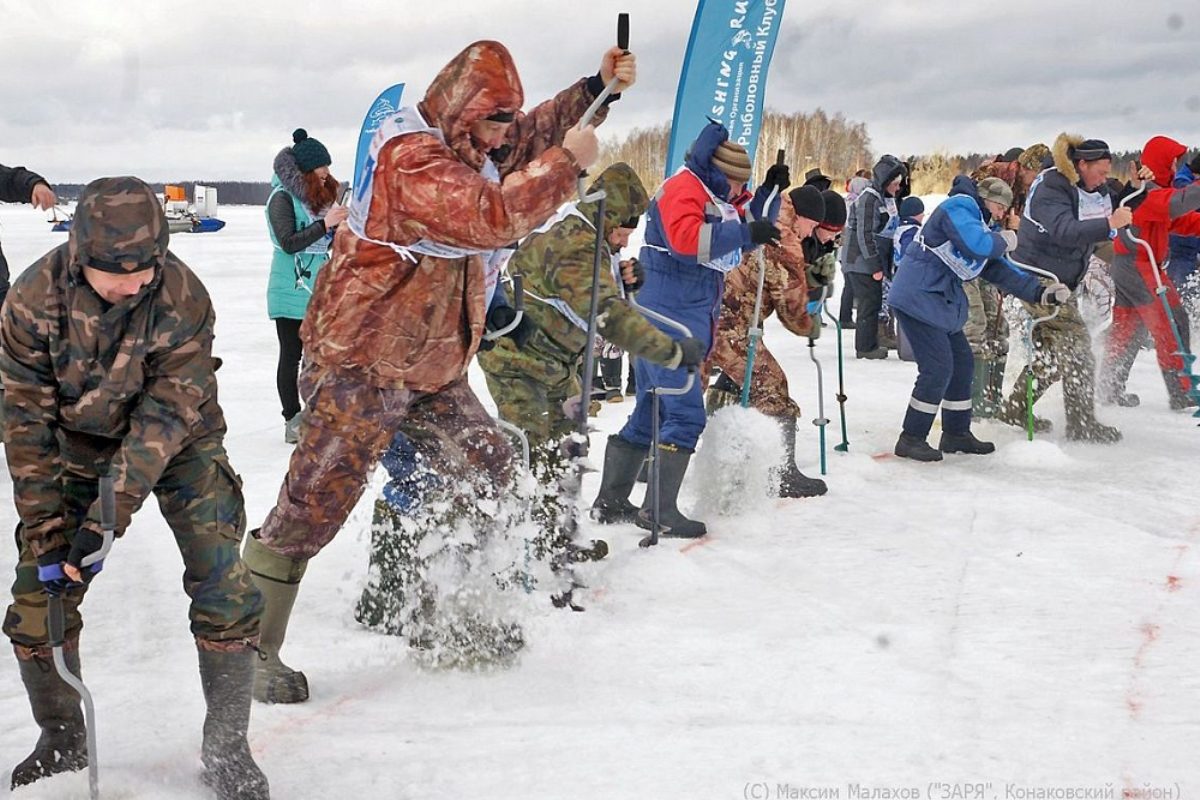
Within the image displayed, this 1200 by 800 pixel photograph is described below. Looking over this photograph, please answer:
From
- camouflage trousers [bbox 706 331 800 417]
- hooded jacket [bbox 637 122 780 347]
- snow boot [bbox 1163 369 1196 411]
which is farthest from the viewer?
snow boot [bbox 1163 369 1196 411]

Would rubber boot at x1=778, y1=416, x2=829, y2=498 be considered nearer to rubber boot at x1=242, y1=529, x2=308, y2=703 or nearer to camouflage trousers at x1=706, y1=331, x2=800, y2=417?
camouflage trousers at x1=706, y1=331, x2=800, y2=417

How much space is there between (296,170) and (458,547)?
145 inches

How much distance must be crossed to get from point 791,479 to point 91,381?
4.25 m

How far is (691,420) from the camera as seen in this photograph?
17.7ft

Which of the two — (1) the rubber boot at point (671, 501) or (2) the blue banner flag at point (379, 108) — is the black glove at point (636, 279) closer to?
(1) the rubber boot at point (671, 501)

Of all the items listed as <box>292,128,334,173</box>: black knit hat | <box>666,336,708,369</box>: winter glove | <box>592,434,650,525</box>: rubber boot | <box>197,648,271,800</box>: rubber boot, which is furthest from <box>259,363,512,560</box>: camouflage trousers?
<box>292,128,334,173</box>: black knit hat

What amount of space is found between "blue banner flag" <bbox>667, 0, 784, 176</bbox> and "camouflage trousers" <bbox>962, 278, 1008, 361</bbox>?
1.99m

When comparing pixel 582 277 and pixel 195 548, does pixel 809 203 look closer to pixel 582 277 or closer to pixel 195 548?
pixel 582 277

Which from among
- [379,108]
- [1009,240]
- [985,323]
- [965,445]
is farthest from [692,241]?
[379,108]

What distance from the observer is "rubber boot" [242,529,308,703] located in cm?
348

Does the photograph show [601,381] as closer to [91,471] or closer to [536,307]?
[536,307]

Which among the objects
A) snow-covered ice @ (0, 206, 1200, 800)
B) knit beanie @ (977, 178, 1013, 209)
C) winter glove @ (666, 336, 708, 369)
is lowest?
snow-covered ice @ (0, 206, 1200, 800)

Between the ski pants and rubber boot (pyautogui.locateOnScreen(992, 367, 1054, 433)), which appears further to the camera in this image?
rubber boot (pyautogui.locateOnScreen(992, 367, 1054, 433))

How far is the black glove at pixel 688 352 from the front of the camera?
14.9 ft
